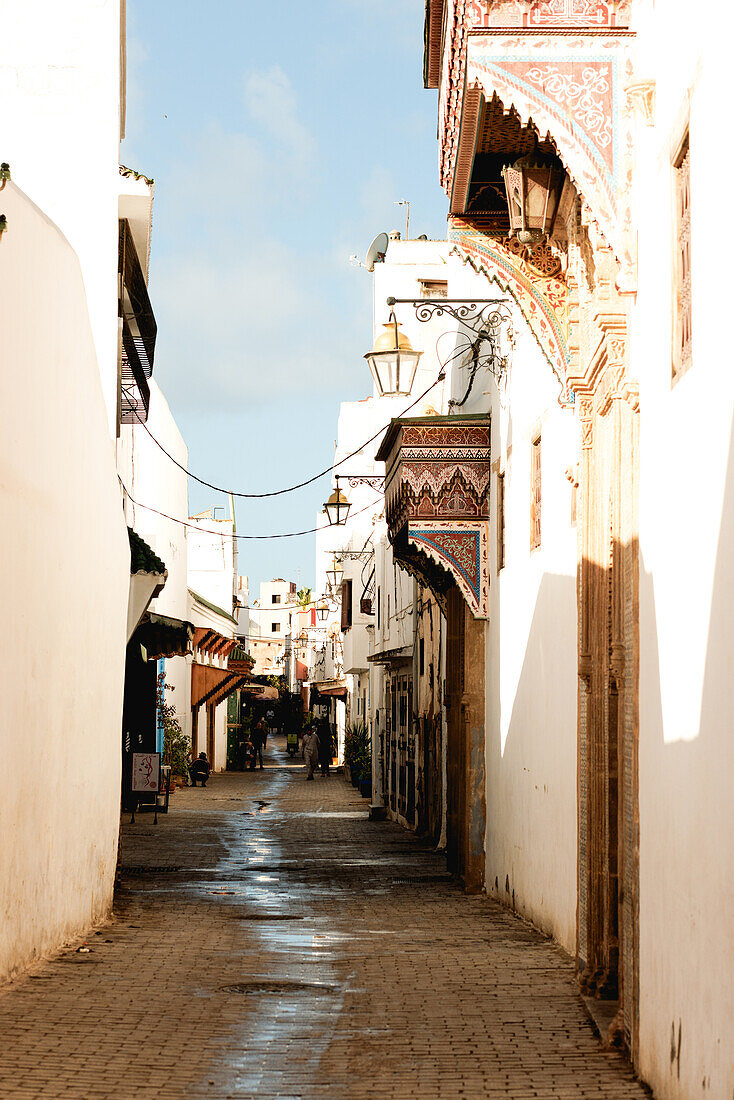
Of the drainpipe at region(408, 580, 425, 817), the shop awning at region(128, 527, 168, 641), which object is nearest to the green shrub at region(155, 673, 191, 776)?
the drainpipe at region(408, 580, 425, 817)

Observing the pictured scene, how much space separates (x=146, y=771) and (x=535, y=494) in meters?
11.0

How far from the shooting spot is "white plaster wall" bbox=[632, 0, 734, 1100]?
4.68 m

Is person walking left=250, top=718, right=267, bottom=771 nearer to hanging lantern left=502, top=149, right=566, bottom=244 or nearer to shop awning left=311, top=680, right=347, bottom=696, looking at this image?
shop awning left=311, top=680, right=347, bottom=696

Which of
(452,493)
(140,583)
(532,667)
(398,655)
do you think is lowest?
(532,667)

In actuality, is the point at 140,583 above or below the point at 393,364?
below

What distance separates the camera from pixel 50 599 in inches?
357

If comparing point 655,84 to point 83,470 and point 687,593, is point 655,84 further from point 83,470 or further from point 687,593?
point 83,470

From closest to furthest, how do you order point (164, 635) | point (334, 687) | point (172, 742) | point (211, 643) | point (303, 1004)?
point (303, 1004) < point (164, 635) < point (172, 742) < point (211, 643) < point (334, 687)

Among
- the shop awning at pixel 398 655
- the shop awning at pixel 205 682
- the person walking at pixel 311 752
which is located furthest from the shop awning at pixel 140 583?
the person walking at pixel 311 752

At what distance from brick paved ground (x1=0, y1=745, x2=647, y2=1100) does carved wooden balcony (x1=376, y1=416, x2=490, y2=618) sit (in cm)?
351

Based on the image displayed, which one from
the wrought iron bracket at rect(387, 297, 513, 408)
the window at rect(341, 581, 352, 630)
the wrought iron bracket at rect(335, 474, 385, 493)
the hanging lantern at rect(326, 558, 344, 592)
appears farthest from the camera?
the hanging lantern at rect(326, 558, 344, 592)

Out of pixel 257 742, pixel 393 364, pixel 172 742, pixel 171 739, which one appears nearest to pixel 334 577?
pixel 257 742

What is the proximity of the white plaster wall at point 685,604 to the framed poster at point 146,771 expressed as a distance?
15.4 metres

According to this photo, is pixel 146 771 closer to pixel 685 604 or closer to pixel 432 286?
pixel 432 286
